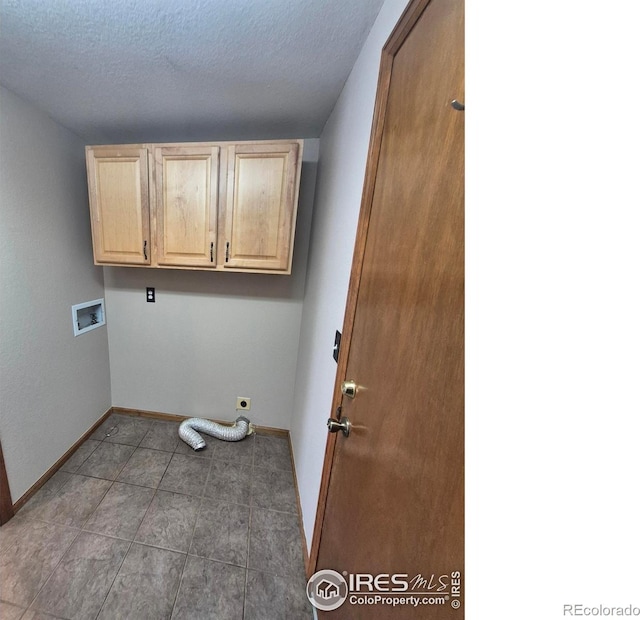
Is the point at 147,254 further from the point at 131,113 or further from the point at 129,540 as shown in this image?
the point at 129,540

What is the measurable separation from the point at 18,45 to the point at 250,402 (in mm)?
2150

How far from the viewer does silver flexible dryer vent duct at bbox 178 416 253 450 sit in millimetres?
1828

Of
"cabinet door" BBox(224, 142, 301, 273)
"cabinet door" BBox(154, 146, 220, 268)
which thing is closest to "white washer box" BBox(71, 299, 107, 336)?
"cabinet door" BBox(154, 146, 220, 268)

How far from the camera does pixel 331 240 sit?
1.12m

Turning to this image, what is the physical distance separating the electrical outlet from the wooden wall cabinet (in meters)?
1.10

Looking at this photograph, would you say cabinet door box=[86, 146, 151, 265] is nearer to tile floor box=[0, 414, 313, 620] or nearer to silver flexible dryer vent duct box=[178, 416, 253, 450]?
silver flexible dryer vent duct box=[178, 416, 253, 450]

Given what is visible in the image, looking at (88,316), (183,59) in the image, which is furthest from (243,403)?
(183,59)

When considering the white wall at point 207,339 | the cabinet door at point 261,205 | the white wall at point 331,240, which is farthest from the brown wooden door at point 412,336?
the white wall at point 207,339

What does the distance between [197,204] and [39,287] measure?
1006 millimetres

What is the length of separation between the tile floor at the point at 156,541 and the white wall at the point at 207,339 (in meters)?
0.38

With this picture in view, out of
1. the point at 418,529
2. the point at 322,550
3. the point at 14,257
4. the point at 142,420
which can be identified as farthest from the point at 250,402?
the point at 418,529

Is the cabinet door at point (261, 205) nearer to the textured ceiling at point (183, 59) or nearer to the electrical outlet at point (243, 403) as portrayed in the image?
the textured ceiling at point (183, 59)

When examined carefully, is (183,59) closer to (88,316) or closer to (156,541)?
(88,316)
